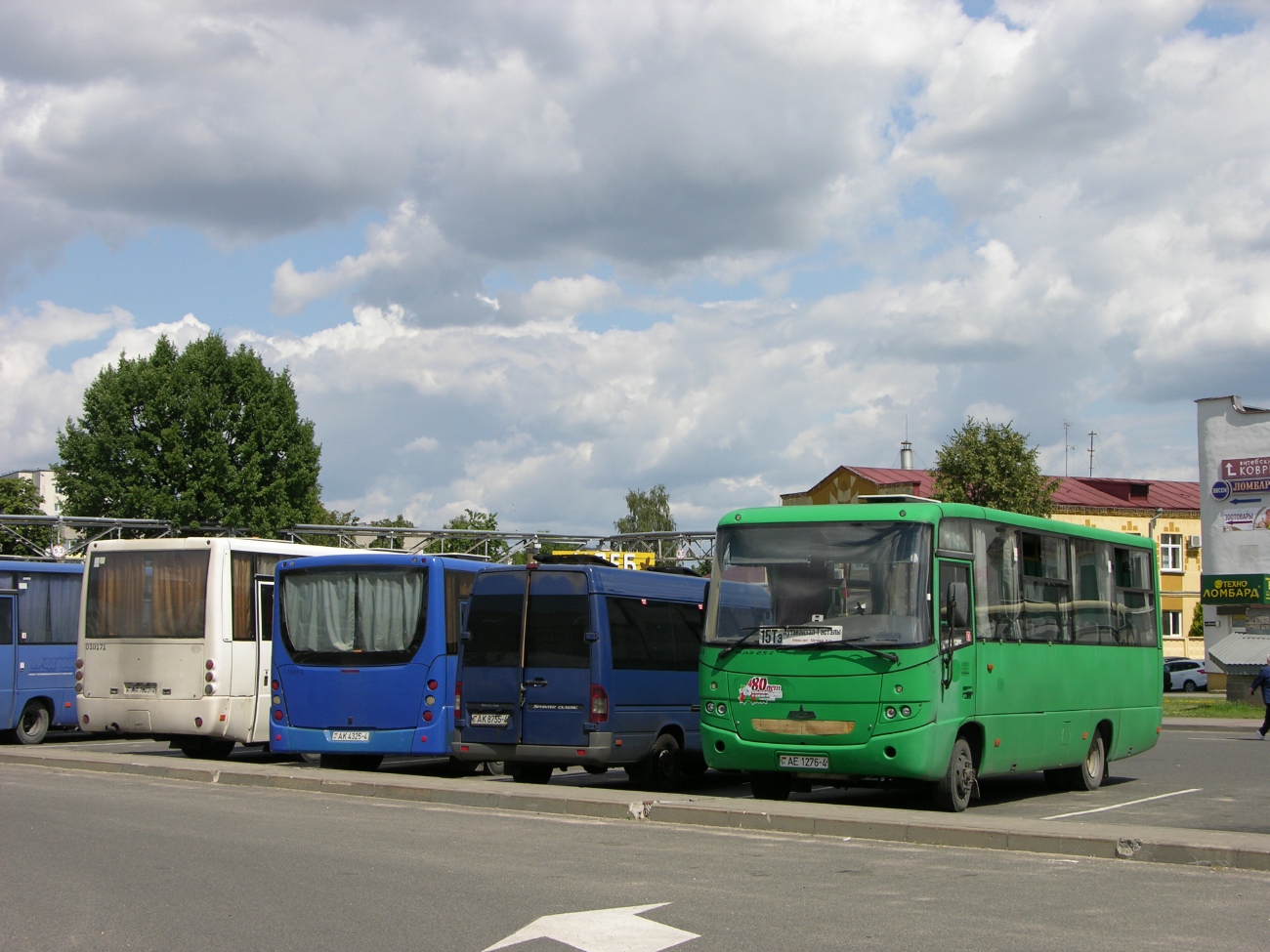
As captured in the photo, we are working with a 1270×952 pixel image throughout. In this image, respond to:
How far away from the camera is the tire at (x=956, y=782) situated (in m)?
13.6

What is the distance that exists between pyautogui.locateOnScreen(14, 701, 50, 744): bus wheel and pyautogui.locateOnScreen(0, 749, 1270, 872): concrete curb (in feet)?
27.7

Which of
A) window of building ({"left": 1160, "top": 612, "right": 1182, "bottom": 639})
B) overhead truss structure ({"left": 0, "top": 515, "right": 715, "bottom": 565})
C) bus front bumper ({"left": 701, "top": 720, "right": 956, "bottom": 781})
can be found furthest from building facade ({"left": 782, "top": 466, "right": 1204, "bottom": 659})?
bus front bumper ({"left": 701, "top": 720, "right": 956, "bottom": 781})

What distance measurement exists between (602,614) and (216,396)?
148 feet

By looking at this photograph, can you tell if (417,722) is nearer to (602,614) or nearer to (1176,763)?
(602,614)

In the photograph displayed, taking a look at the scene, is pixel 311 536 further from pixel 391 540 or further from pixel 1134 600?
pixel 1134 600

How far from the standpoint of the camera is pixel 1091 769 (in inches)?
675

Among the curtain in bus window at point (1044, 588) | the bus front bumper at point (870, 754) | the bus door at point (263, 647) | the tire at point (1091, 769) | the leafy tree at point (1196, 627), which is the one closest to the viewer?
the bus front bumper at point (870, 754)

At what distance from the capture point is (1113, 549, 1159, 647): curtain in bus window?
17.5 m

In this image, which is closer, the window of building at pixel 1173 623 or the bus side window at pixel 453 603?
the bus side window at pixel 453 603

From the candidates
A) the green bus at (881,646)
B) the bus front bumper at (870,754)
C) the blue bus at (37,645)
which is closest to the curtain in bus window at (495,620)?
the green bus at (881,646)

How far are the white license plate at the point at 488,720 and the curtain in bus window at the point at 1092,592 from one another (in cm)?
665

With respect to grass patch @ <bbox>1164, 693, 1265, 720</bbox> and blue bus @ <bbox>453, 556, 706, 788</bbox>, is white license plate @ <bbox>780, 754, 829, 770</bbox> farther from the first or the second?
grass patch @ <bbox>1164, 693, 1265, 720</bbox>

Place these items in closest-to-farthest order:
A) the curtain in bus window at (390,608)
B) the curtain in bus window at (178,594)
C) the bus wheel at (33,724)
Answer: the curtain in bus window at (390,608) → the curtain in bus window at (178,594) → the bus wheel at (33,724)

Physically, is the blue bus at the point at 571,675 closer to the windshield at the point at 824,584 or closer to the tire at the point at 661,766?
the tire at the point at 661,766
